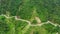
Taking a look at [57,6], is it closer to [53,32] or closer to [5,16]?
[53,32]

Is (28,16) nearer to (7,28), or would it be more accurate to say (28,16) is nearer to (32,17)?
(32,17)

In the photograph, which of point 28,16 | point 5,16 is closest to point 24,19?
point 28,16

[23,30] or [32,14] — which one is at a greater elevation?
[32,14]

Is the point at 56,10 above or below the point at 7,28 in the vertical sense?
above

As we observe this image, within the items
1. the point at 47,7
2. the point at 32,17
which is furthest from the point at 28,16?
the point at 47,7

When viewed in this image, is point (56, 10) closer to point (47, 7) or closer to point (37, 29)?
point (47, 7)
